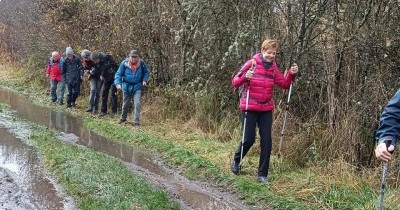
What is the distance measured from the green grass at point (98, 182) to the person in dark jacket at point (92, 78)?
537 centimetres

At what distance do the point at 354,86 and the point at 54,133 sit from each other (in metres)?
6.32

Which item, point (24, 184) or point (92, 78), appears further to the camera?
point (92, 78)

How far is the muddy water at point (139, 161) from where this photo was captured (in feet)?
→ 22.9

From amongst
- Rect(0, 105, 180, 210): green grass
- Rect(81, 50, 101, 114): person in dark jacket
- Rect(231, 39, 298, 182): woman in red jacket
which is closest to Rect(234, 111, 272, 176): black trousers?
Rect(231, 39, 298, 182): woman in red jacket

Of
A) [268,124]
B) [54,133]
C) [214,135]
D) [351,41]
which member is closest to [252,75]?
[268,124]

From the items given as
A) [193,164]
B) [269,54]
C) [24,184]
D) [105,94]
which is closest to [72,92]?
[105,94]

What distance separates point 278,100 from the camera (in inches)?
394

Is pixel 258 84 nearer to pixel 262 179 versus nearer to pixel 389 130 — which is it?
pixel 262 179

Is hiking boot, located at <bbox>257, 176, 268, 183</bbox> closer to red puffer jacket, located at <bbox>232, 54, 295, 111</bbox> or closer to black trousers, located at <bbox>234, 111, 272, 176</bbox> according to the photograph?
black trousers, located at <bbox>234, 111, 272, 176</bbox>

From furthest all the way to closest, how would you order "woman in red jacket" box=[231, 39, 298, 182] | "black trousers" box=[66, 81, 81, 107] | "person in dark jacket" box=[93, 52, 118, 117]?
"black trousers" box=[66, 81, 81, 107] → "person in dark jacket" box=[93, 52, 118, 117] → "woman in red jacket" box=[231, 39, 298, 182]

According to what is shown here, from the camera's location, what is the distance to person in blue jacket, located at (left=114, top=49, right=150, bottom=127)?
12344 mm

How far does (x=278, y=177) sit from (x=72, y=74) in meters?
9.77

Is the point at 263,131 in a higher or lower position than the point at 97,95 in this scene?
higher

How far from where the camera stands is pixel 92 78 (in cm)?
1452
